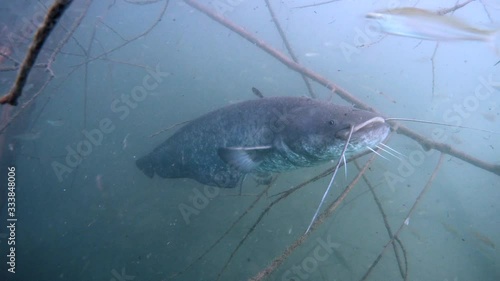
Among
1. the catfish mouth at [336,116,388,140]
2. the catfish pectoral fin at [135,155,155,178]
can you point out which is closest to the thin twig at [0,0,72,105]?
the catfish mouth at [336,116,388,140]

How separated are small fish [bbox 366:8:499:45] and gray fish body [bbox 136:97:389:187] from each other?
83 cm

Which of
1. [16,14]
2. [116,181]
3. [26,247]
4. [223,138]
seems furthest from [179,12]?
[223,138]

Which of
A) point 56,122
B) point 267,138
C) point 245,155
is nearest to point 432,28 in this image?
point 267,138

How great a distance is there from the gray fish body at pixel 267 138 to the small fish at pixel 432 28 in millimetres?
828

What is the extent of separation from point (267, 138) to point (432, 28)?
2.08m

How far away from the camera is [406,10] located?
6.95 feet

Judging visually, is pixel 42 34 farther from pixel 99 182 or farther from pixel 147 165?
pixel 99 182

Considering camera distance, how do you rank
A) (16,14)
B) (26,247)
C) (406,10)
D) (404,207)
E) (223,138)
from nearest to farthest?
(406,10)
(223,138)
(26,247)
(404,207)
(16,14)

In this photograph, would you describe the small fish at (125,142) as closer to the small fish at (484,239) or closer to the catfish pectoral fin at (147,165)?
the catfish pectoral fin at (147,165)

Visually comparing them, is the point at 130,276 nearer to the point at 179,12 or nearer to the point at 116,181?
the point at 116,181

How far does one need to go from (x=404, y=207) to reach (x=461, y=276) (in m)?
2.26

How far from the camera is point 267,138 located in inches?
143

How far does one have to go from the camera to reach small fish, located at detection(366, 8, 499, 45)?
2.04 metres

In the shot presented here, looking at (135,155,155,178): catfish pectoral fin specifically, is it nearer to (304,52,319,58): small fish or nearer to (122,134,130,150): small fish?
(122,134,130,150): small fish
